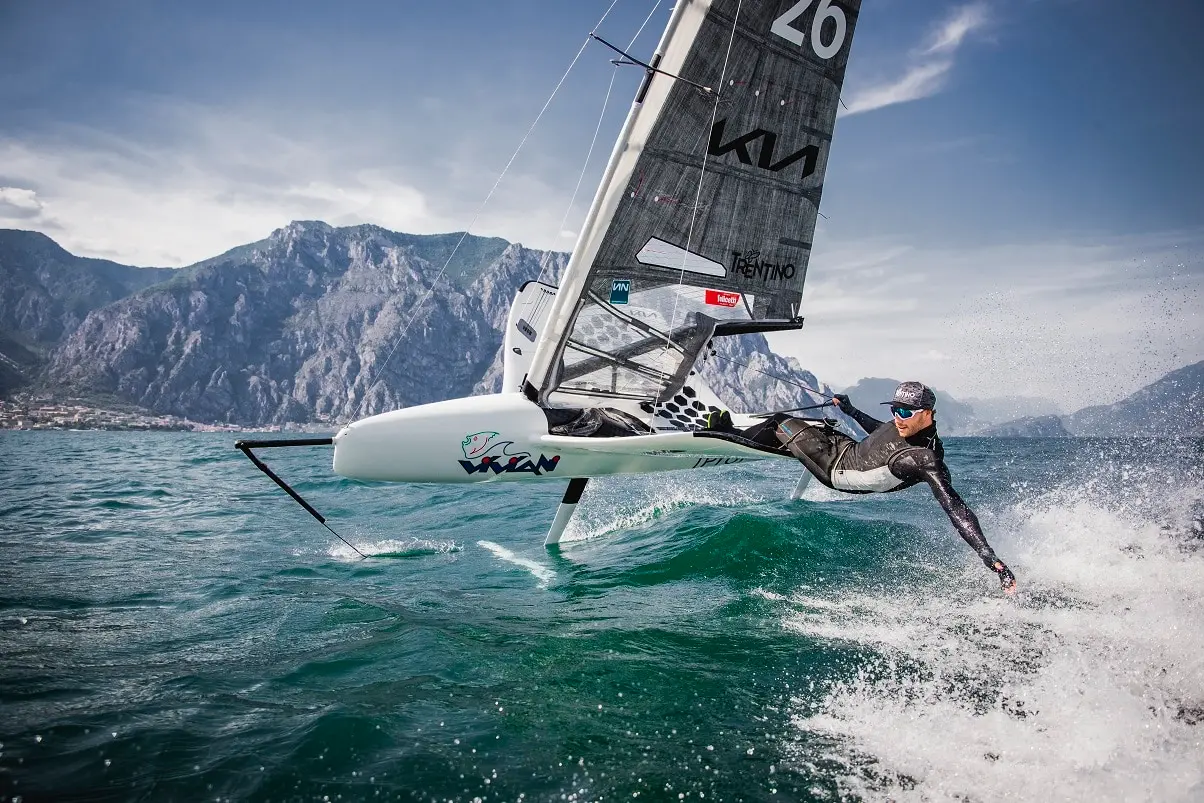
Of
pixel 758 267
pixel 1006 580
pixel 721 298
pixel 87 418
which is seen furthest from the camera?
pixel 87 418

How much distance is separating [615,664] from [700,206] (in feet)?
16.7

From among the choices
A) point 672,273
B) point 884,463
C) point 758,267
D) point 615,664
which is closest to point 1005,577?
point 884,463

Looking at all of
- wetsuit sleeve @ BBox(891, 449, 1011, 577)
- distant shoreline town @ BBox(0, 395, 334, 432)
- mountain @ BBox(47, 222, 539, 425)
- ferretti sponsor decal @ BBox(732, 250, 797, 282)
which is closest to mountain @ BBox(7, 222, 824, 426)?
mountain @ BBox(47, 222, 539, 425)

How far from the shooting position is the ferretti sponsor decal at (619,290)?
7.09 meters

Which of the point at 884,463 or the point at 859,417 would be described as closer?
the point at 884,463

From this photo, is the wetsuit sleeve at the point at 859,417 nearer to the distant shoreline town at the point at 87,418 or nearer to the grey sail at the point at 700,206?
the grey sail at the point at 700,206

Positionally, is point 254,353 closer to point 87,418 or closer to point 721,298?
point 87,418

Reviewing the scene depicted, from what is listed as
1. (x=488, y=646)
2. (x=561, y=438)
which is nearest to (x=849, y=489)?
(x=561, y=438)

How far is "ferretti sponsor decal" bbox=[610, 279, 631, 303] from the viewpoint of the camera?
7.09 meters

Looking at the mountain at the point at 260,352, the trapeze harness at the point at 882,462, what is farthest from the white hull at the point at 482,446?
the mountain at the point at 260,352

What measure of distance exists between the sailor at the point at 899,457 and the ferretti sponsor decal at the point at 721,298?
212 cm

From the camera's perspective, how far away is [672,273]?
736cm

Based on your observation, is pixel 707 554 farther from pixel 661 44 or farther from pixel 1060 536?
pixel 661 44

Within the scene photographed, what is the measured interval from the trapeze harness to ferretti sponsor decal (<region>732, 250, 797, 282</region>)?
6.96ft
